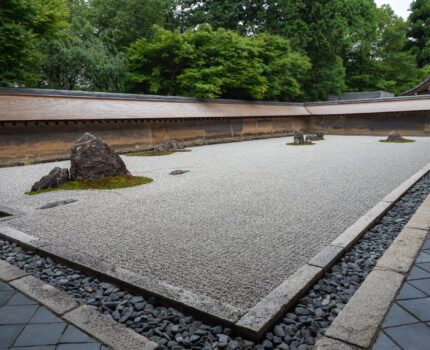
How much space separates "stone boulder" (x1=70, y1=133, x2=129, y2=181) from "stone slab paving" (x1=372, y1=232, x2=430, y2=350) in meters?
5.33

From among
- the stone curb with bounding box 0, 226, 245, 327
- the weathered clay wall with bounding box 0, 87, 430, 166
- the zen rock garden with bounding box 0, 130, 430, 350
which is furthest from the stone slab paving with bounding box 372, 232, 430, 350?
the weathered clay wall with bounding box 0, 87, 430, 166

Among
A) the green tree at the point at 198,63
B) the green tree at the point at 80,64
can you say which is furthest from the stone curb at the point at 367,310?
the green tree at the point at 80,64

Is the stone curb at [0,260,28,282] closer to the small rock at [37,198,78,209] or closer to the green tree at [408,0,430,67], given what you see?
the small rock at [37,198,78,209]

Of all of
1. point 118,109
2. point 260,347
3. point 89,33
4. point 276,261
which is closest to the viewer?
point 260,347

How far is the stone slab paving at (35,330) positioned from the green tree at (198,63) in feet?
45.4

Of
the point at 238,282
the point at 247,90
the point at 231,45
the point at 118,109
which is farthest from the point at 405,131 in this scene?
the point at 238,282

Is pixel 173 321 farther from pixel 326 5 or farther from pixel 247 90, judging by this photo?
pixel 326 5

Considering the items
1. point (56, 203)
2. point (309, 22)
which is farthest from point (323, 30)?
point (56, 203)

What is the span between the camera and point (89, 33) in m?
16.0

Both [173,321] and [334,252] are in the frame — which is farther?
[334,252]

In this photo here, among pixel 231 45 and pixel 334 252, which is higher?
pixel 231 45

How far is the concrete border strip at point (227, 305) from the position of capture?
1660 millimetres

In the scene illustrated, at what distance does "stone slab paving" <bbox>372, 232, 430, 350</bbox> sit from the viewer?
146 centimetres

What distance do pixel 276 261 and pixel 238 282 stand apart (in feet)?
1.49
